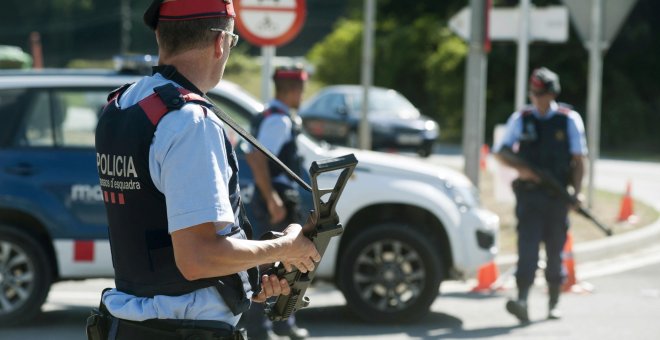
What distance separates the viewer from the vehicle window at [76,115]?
791cm

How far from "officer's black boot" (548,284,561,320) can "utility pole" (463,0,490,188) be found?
2.70 meters

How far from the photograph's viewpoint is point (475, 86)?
36.0ft

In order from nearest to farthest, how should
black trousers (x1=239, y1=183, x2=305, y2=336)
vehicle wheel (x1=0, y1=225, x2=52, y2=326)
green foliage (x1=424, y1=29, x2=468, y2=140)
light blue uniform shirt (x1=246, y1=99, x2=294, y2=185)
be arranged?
light blue uniform shirt (x1=246, y1=99, x2=294, y2=185) < black trousers (x1=239, y1=183, x2=305, y2=336) < vehicle wheel (x1=0, y1=225, x2=52, y2=326) < green foliage (x1=424, y1=29, x2=468, y2=140)

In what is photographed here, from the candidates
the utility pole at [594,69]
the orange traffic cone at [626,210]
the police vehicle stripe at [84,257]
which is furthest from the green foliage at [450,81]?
the police vehicle stripe at [84,257]

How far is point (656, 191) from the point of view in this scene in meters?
18.3

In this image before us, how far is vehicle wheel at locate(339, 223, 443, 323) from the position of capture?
316 inches

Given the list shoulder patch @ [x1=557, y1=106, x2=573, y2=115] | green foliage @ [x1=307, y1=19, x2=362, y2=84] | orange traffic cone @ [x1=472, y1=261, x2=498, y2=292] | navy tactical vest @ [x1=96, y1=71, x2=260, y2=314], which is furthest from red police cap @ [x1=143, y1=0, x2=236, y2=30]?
green foliage @ [x1=307, y1=19, x2=362, y2=84]

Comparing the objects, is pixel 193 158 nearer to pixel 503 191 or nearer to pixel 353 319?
pixel 353 319

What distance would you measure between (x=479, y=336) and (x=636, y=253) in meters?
4.61

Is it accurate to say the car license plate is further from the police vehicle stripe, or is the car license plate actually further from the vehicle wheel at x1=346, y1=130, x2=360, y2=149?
the police vehicle stripe

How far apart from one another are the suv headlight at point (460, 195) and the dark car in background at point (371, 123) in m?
16.1

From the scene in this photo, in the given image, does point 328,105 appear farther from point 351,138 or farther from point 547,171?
point 547,171

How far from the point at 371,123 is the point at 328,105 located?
1115mm

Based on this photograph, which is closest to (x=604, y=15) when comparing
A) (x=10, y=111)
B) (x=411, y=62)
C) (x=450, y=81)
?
(x=10, y=111)
